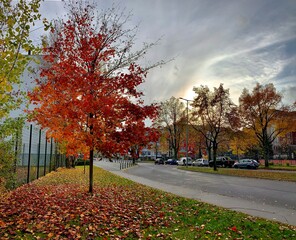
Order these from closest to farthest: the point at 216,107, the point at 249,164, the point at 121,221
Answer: the point at 121,221 < the point at 216,107 < the point at 249,164

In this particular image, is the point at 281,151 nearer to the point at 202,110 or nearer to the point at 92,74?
the point at 202,110

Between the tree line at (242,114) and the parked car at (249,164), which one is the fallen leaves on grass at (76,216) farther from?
the parked car at (249,164)

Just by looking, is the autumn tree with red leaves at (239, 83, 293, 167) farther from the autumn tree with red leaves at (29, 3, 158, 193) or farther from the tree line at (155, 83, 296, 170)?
the autumn tree with red leaves at (29, 3, 158, 193)

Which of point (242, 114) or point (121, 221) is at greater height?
point (242, 114)

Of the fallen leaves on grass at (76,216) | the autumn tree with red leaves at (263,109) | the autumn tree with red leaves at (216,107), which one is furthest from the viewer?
the autumn tree with red leaves at (263,109)

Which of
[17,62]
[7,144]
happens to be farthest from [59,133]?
[17,62]

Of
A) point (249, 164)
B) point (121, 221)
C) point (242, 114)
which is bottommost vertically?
point (121, 221)

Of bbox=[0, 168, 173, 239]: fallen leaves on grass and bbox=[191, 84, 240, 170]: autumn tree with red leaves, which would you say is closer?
bbox=[0, 168, 173, 239]: fallen leaves on grass

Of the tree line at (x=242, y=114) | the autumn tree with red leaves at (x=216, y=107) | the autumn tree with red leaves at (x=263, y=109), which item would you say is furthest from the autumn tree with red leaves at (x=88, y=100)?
the autumn tree with red leaves at (x=263, y=109)

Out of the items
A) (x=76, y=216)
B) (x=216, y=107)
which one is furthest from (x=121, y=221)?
(x=216, y=107)

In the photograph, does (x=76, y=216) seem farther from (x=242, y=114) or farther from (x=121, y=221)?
(x=242, y=114)

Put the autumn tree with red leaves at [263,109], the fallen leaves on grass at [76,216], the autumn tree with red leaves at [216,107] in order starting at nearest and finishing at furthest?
the fallen leaves on grass at [76,216] → the autumn tree with red leaves at [216,107] → the autumn tree with red leaves at [263,109]

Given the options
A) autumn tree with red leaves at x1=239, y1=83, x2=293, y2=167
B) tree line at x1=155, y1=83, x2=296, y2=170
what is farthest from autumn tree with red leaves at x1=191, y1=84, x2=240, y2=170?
autumn tree with red leaves at x1=239, y1=83, x2=293, y2=167

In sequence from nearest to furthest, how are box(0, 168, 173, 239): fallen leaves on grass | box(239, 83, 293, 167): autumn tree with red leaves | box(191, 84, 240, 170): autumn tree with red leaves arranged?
box(0, 168, 173, 239): fallen leaves on grass < box(191, 84, 240, 170): autumn tree with red leaves < box(239, 83, 293, 167): autumn tree with red leaves
